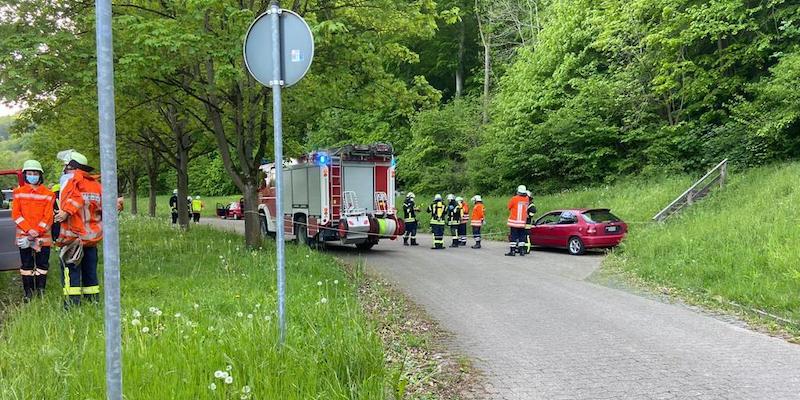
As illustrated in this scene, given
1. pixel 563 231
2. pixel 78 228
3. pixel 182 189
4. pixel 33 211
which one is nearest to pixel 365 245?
pixel 563 231

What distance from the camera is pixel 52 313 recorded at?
5.70m

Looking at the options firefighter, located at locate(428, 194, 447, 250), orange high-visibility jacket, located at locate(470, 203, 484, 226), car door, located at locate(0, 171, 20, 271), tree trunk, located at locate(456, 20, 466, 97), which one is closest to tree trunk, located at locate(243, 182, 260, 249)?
firefighter, located at locate(428, 194, 447, 250)

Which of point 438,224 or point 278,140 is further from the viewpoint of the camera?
point 438,224

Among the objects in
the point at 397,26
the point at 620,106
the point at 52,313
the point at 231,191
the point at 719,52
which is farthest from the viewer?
the point at 231,191

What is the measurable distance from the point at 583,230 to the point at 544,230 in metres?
1.44

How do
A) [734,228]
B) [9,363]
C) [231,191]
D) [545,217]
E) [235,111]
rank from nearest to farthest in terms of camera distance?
[9,363] < [734,228] < [235,111] < [545,217] < [231,191]

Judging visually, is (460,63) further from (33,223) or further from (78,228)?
(78,228)

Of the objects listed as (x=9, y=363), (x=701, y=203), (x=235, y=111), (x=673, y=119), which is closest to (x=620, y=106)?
(x=673, y=119)

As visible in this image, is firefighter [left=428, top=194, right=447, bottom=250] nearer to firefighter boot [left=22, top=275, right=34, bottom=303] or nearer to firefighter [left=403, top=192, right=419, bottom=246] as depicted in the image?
firefighter [left=403, top=192, right=419, bottom=246]

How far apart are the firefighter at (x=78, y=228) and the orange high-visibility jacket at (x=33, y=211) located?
0.79m

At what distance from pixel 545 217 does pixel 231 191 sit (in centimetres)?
4709

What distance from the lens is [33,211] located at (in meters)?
7.11

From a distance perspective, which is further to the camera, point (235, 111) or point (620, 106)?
point (620, 106)

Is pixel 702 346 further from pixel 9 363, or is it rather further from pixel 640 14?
pixel 640 14
